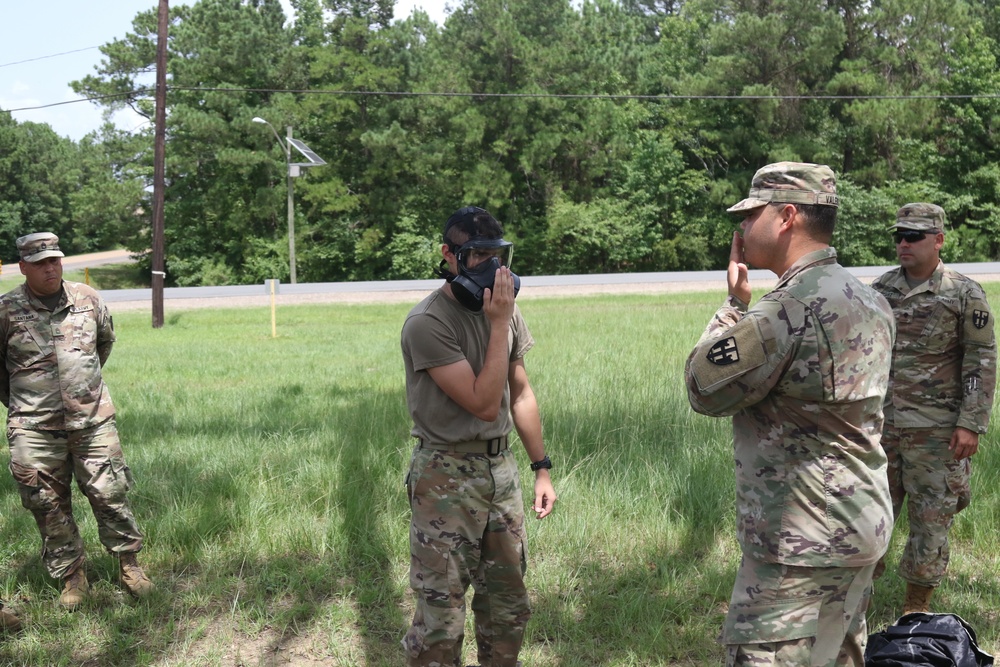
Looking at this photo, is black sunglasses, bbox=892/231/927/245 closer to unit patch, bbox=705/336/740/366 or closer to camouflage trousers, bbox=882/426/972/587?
camouflage trousers, bbox=882/426/972/587

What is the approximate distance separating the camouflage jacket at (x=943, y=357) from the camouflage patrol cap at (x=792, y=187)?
6.54 ft

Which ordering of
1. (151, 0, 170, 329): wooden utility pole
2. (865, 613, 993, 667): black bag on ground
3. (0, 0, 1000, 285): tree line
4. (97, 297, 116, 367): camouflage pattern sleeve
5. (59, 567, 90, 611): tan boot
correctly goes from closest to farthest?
(865, 613, 993, 667): black bag on ground → (59, 567, 90, 611): tan boot → (97, 297, 116, 367): camouflage pattern sleeve → (151, 0, 170, 329): wooden utility pole → (0, 0, 1000, 285): tree line

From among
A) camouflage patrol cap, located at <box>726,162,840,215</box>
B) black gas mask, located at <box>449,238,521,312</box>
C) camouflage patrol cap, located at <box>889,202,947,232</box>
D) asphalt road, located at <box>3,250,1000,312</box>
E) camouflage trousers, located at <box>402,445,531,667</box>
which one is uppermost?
camouflage patrol cap, located at <box>726,162,840,215</box>

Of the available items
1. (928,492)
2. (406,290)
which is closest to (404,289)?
(406,290)

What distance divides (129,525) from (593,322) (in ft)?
48.5

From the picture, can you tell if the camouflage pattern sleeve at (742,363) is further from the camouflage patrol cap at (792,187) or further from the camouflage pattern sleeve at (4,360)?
the camouflage pattern sleeve at (4,360)

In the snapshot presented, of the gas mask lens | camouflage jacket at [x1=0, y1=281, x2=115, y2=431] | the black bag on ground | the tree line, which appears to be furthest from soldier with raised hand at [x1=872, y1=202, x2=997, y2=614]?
the tree line

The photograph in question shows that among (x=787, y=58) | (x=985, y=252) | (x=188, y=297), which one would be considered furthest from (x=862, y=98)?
(x=188, y=297)

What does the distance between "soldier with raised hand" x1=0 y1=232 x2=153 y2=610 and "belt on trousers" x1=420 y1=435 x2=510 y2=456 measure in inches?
98.7

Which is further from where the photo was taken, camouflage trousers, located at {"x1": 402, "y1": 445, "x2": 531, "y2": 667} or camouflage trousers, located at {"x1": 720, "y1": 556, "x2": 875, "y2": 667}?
camouflage trousers, located at {"x1": 402, "y1": 445, "x2": 531, "y2": 667}

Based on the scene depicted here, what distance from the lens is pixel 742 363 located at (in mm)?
2639

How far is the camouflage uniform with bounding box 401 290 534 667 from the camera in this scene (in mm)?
3334

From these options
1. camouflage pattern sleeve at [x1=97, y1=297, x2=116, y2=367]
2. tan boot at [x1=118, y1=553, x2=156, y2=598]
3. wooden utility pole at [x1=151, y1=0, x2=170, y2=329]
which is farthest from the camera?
wooden utility pole at [x1=151, y1=0, x2=170, y2=329]

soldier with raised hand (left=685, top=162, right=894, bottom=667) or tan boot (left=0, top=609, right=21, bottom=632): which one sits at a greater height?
soldier with raised hand (left=685, top=162, right=894, bottom=667)
